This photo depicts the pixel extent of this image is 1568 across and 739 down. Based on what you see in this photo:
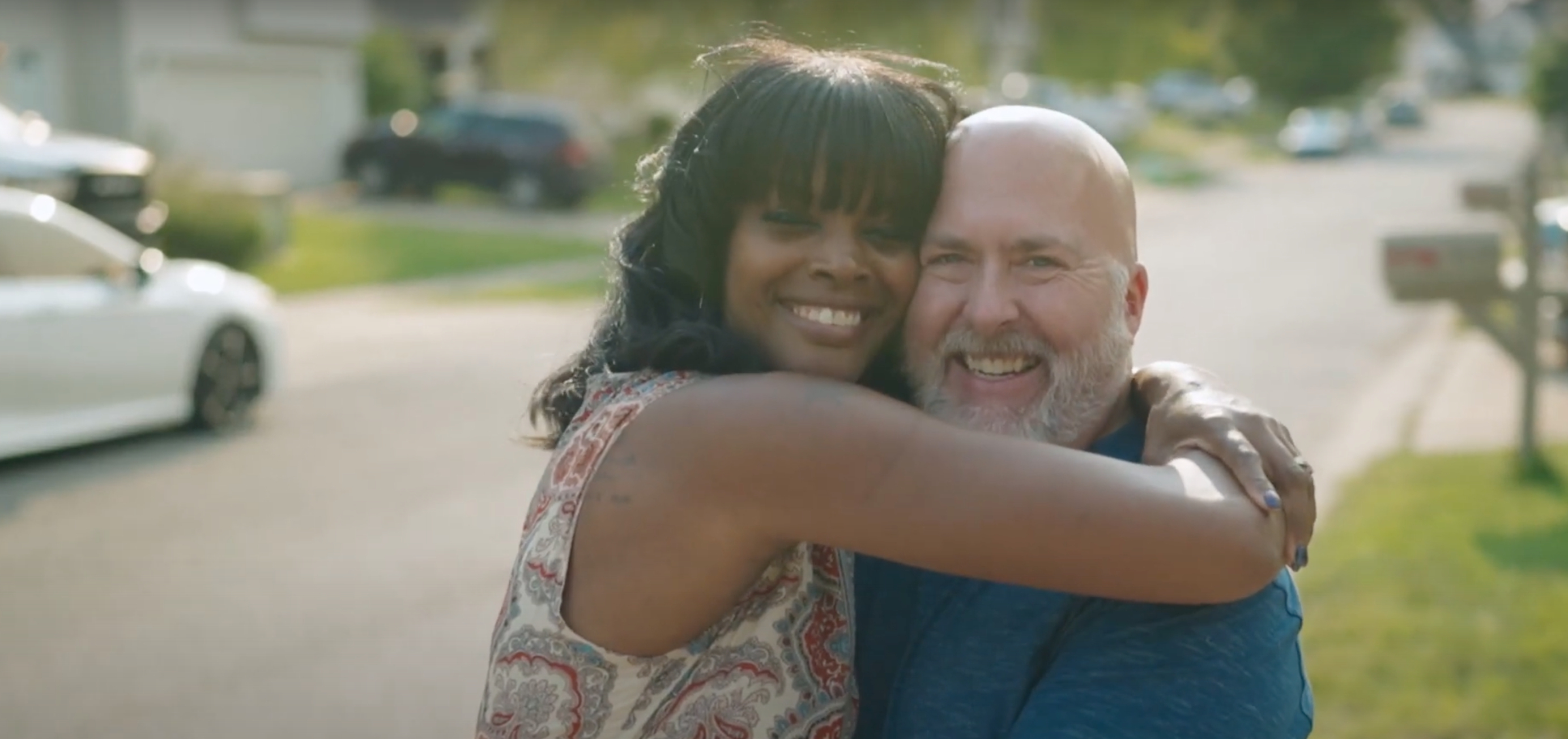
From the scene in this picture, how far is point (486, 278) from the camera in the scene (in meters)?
20.3

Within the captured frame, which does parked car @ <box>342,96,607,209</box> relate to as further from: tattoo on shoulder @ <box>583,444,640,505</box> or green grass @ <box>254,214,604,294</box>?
tattoo on shoulder @ <box>583,444,640,505</box>

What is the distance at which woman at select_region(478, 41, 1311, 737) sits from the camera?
1.87 meters

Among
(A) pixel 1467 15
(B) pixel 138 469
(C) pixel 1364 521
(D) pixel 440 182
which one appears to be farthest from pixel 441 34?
(A) pixel 1467 15

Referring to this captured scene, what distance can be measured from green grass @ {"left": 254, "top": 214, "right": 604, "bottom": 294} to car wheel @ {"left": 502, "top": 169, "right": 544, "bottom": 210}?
3.80 metres

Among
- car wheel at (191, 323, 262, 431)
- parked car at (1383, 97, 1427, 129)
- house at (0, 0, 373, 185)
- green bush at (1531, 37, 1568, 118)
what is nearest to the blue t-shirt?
car wheel at (191, 323, 262, 431)

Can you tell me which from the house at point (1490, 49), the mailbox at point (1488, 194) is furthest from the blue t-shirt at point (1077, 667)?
the house at point (1490, 49)

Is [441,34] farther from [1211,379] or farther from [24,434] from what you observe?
[1211,379]

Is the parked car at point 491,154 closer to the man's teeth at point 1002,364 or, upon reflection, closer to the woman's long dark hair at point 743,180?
the woman's long dark hair at point 743,180

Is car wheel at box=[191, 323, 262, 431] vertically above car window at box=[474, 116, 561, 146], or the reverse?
car window at box=[474, 116, 561, 146]

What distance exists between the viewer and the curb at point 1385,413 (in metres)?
9.60

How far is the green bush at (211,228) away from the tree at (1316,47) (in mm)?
34522

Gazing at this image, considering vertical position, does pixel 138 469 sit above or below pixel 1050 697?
below

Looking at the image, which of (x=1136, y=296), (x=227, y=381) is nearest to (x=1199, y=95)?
(x=227, y=381)

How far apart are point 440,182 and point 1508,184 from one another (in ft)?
74.0
